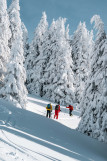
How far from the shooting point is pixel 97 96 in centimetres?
1188

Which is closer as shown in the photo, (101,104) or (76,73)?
(101,104)

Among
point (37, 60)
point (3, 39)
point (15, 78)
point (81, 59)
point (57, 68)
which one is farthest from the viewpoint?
point (37, 60)

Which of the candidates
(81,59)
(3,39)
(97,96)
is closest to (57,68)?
(81,59)

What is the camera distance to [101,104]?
1063cm

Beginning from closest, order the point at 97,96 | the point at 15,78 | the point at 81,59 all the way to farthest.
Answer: the point at 97,96 < the point at 15,78 < the point at 81,59

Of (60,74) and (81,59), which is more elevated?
(81,59)

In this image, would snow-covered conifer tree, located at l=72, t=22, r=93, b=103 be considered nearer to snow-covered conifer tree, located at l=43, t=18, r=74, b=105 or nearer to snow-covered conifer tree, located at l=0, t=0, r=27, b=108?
snow-covered conifer tree, located at l=43, t=18, r=74, b=105

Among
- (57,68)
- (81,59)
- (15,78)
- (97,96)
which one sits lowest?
(97,96)

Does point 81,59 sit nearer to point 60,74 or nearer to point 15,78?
point 60,74

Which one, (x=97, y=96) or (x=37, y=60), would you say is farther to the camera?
(x=37, y=60)

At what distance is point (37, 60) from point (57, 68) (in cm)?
687

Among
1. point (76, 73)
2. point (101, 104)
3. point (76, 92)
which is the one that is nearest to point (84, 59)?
point (76, 73)

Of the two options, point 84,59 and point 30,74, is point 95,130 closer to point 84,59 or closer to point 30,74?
point 84,59

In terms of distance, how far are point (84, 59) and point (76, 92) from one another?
22.7ft
